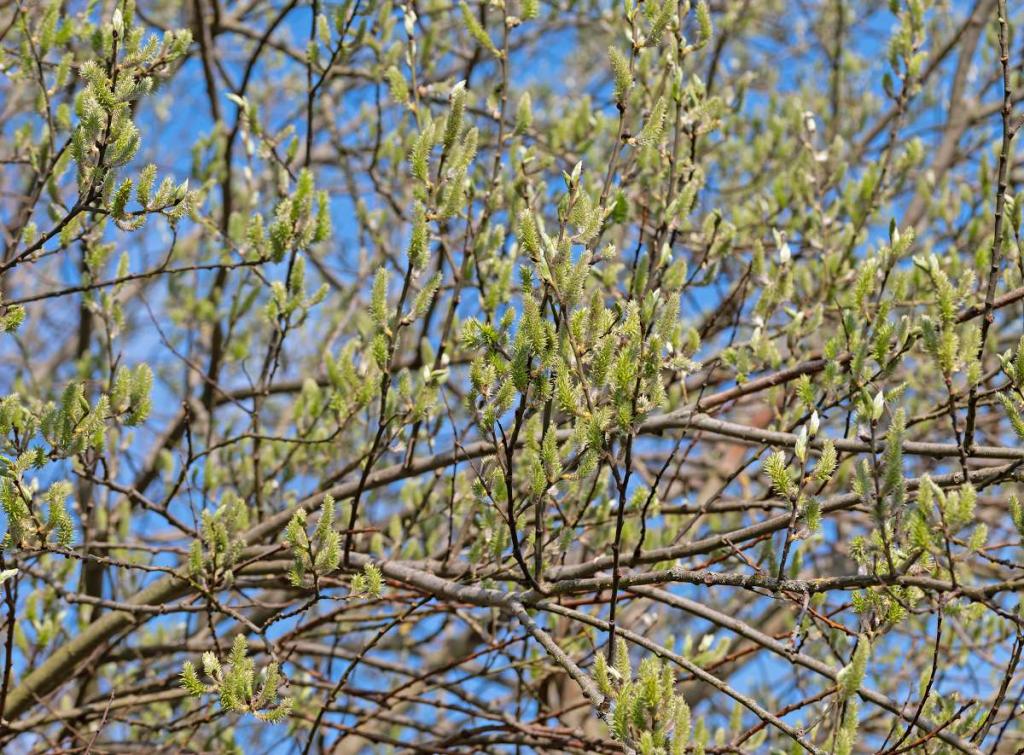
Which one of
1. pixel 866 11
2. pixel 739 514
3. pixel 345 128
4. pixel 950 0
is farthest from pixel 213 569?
pixel 866 11

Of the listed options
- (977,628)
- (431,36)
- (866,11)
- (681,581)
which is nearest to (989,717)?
(681,581)

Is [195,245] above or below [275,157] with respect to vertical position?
above

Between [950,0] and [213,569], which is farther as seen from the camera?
[950,0]

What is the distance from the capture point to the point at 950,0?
6.57 m

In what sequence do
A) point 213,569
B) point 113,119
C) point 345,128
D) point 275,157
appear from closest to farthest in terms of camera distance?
point 113,119 → point 213,569 → point 275,157 → point 345,128

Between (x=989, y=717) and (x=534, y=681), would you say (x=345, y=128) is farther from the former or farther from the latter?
(x=989, y=717)

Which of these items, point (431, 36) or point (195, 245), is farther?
point (195, 245)

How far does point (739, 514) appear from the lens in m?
4.47

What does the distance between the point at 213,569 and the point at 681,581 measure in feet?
4.13

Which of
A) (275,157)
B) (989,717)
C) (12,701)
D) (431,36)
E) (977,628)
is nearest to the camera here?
(989,717)

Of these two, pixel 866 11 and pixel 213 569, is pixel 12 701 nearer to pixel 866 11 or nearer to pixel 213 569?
pixel 213 569

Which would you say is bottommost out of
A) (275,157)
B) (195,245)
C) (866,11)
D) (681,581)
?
(681,581)

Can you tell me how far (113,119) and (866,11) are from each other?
6.24 meters

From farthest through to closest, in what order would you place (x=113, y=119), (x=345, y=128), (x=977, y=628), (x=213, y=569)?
(x=345, y=128) → (x=977, y=628) → (x=213, y=569) → (x=113, y=119)
